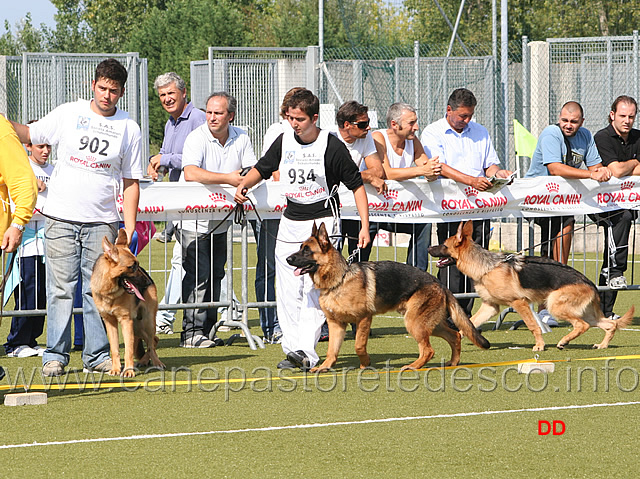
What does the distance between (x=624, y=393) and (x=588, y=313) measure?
2183mm

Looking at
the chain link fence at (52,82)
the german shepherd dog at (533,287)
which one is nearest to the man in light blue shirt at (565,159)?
the german shepherd dog at (533,287)

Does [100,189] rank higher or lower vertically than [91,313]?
higher

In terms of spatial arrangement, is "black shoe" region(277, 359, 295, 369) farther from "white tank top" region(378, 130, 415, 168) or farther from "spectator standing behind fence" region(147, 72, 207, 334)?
"white tank top" region(378, 130, 415, 168)

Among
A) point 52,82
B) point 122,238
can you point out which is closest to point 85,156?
point 122,238

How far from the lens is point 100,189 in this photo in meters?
7.04

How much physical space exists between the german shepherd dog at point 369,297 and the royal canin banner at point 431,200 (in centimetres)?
176

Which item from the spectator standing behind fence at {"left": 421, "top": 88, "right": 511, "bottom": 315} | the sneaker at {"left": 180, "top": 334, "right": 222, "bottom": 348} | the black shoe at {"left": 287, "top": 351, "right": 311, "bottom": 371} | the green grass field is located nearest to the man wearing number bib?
the black shoe at {"left": 287, "top": 351, "right": 311, "bottom": 371}

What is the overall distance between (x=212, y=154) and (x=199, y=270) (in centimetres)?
107

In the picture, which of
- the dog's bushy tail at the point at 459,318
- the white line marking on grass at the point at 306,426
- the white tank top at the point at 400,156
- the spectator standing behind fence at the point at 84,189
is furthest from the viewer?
the white tank top at the point at 400,156

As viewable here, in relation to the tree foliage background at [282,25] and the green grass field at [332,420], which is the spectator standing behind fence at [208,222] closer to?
the green grass field at [332,420]

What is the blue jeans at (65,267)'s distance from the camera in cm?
708

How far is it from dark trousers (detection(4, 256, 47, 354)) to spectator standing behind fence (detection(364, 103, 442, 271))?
9.75ft

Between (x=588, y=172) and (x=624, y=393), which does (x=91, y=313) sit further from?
(x=588, y=172)

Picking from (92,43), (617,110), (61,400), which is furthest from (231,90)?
(92,43)
